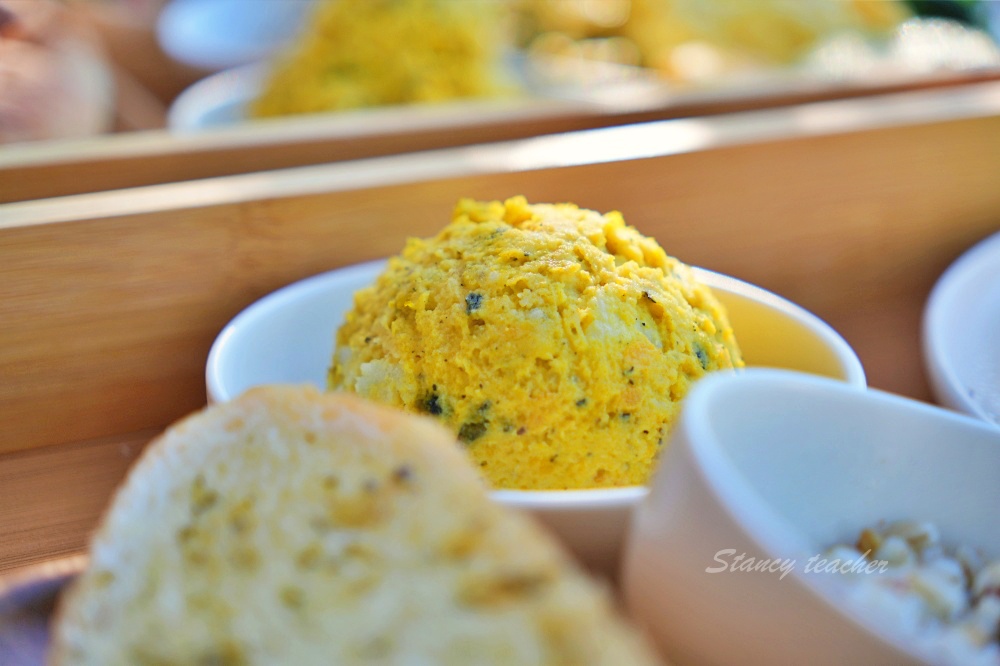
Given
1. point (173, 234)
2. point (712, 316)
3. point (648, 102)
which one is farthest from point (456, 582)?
point (648, 102)

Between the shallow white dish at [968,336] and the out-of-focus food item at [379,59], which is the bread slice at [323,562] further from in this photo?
the out-of-focus food item at [379,59]

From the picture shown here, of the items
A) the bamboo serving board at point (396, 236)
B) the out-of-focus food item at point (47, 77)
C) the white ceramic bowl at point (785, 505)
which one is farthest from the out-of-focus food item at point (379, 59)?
the white ceramic bowl at point (785, 505)

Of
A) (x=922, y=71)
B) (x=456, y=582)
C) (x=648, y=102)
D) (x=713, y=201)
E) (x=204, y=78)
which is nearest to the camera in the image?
(x=456, y=582)

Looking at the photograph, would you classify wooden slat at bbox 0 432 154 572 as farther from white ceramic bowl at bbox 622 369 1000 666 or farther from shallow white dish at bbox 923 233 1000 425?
shallow white dish at bbox 923 233 1000 425

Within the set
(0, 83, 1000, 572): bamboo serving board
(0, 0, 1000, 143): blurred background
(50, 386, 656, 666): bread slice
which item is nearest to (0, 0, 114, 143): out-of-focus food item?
(0, 0, 1000, 143): blurred background

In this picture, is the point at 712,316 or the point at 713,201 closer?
the point at 712,316

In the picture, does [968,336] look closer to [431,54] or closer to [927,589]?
[927,589]

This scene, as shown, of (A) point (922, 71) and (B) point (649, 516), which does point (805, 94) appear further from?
(B) point (649, 516)
